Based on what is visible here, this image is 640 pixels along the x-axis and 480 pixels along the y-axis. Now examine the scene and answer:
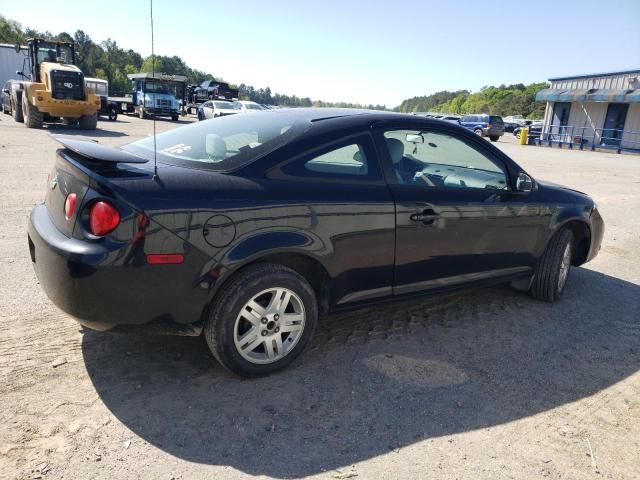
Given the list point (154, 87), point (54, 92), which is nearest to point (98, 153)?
point (54, 92)

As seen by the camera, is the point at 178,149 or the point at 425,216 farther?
the point at 425,216

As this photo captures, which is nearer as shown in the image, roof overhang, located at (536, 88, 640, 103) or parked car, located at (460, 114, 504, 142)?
roof overhang, located at (536, 88, 640, 103)

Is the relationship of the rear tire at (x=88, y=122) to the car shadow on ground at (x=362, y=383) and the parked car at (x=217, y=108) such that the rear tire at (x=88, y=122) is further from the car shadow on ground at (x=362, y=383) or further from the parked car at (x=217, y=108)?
the car shadow on ground at (x=362, y=383)

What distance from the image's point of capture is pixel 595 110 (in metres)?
31.5

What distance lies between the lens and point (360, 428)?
8.83 feet

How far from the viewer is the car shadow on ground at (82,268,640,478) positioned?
2555 mm

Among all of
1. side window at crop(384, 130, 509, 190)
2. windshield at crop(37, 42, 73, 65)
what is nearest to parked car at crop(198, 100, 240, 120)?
windshield at crop(37, 42, 73, 65)

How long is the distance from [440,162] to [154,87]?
2783 centimetres

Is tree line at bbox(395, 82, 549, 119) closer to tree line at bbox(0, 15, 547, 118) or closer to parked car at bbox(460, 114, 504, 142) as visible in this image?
tree line at bbox(0, 15, 547, 118)

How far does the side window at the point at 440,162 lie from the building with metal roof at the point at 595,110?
2898 cm

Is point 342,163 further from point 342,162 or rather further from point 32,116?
point 32,116

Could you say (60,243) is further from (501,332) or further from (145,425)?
(501,332)

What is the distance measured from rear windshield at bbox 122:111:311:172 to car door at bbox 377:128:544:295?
0.70 metres

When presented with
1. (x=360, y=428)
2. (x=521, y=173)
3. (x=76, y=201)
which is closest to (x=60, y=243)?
(x=76, y=201)
